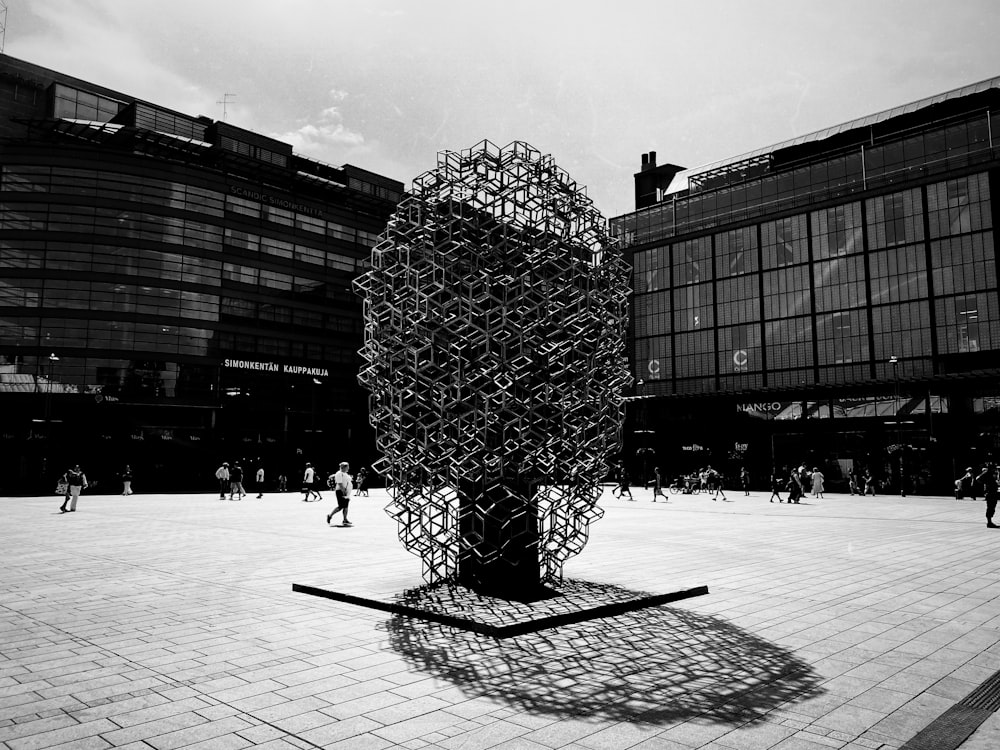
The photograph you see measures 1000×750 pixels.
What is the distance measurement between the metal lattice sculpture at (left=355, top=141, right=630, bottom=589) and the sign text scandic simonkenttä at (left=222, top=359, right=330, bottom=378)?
173 ft

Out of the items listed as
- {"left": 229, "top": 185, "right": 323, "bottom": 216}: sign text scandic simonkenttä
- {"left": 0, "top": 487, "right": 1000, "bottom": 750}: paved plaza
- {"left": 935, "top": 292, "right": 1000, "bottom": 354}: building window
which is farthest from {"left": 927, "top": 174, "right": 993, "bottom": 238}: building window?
{"left": 229, "top": 185, "right": 323, "bottom": 216}: sign text scandic simonkenttä

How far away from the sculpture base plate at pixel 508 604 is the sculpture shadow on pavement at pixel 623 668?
12cm

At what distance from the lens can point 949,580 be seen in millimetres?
10531

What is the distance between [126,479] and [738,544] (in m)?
35.9

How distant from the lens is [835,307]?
53.8 metres

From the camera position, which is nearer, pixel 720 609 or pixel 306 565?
pixel 720 609

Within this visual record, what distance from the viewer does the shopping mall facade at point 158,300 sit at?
2020 inches

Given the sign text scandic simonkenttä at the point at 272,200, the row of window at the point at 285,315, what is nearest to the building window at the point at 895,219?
the row of window at the point at 285,315

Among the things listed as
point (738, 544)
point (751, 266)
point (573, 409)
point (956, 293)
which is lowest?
point (738, 544)

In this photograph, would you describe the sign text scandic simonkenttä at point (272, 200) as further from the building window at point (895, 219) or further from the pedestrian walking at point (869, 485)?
the pedestrian walking at point (869, 485)

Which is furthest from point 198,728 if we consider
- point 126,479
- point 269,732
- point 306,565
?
point 126,479

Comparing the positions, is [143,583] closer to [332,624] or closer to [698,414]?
[332,624]

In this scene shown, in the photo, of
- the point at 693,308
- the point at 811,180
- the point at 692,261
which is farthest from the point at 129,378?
the point at 811,180

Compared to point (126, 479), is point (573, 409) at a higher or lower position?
higher
